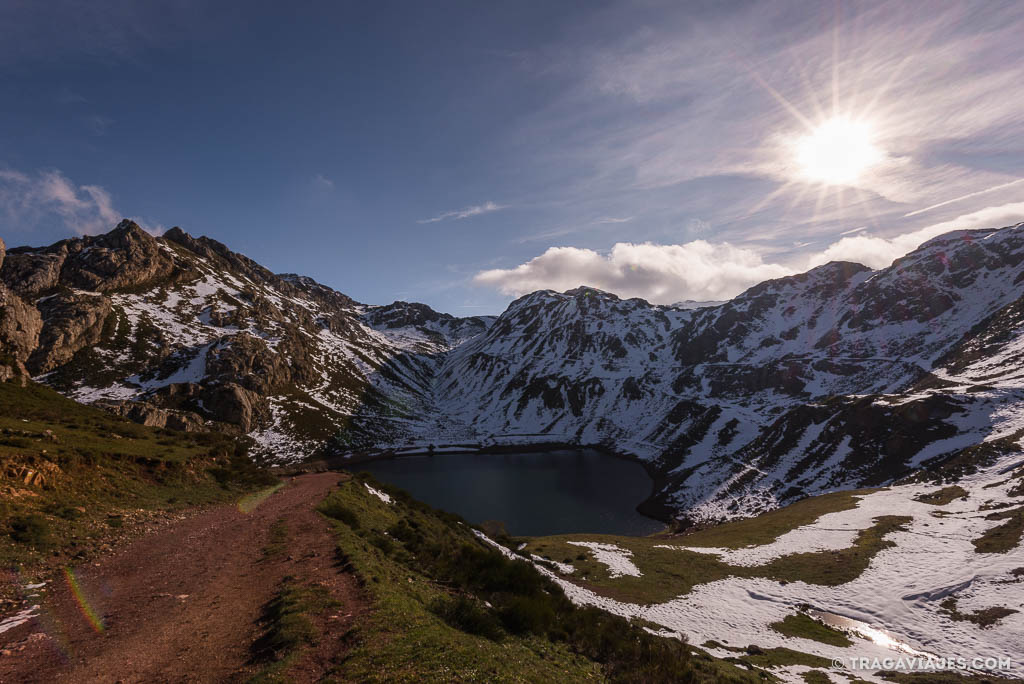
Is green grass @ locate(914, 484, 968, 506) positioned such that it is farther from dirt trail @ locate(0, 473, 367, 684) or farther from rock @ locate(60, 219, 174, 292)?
rock @ locate(60, 219, 174, 292)

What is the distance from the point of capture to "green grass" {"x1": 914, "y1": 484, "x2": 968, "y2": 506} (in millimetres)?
49906

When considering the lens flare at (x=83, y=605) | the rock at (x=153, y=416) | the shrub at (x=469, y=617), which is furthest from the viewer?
the rock at (x=153, y=416)

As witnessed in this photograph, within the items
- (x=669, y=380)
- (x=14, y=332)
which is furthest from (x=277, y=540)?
(x=669, y=380)

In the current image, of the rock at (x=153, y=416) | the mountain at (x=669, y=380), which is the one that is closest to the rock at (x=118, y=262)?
the mountain at (x=669, y=380)

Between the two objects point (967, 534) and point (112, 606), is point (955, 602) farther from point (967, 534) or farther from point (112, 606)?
point (112, 606)

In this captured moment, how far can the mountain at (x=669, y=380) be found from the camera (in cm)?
8069

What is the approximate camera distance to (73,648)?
31.4ft

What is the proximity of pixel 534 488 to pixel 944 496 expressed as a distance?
3071 inches

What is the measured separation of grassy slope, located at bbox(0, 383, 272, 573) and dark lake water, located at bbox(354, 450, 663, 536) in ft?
189

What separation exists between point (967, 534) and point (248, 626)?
6133 centimetres

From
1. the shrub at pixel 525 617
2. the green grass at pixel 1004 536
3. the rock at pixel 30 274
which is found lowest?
the shrub at pixel 525 617

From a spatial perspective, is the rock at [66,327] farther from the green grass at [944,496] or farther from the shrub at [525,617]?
the green grass at [944,496]

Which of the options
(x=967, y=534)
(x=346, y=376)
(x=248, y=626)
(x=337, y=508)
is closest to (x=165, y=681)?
(x=248, y=626)

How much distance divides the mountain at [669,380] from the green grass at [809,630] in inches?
2212
